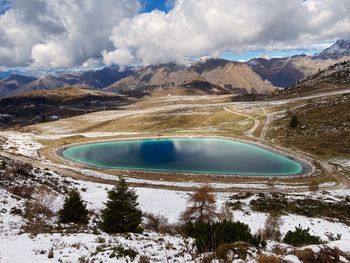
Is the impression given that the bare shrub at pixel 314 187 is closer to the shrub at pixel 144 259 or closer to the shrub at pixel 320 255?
the shrub at pixel 320 255

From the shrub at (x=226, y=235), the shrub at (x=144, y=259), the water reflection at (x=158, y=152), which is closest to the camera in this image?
the shrub at (x=144, y=259)

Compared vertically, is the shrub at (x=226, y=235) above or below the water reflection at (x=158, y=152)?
above

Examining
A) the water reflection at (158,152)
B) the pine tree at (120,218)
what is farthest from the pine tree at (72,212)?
the water reflection at (158,152)

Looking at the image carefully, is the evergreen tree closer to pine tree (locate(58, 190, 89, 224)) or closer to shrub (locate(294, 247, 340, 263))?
pine tree (locate(58, 190, 89, 224))

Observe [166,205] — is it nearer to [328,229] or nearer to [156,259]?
[328,229]

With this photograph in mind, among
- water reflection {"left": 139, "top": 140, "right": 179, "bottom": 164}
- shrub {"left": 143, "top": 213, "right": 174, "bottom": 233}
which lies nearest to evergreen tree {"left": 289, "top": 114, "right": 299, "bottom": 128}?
water reflection {"left": 139, "top": 140, "right": 179, "bottom": 164}

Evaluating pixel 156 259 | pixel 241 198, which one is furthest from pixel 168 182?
pixel 156 259
